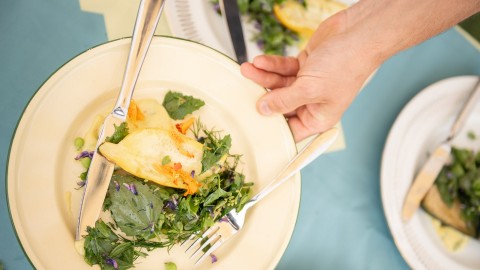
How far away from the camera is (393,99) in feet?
4.46

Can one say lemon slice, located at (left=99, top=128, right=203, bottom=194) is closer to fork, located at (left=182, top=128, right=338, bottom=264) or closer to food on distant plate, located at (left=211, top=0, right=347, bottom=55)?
fork, located at (left=182, top=128, right=338, bottom=264)

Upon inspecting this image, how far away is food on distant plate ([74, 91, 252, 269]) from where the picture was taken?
852 mm

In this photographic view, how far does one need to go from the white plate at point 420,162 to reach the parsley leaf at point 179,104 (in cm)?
60

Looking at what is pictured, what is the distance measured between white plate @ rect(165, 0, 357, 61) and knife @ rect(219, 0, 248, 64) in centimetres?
3

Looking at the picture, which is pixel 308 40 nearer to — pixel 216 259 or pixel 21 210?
pixel 216 259

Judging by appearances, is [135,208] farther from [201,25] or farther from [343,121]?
[343,121]

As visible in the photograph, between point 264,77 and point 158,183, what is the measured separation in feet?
1.36

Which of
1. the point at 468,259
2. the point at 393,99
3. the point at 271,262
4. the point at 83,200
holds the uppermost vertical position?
the point at 83,200

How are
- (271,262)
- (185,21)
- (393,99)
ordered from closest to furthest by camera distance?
(271,262), (185,21), (393,99)

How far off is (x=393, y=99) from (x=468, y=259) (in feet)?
1.83

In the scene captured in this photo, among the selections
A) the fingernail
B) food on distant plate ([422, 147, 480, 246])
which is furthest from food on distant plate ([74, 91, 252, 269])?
food on distant plate ([422, 147, 480, 246])

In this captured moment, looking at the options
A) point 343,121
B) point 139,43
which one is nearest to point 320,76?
point 343,121

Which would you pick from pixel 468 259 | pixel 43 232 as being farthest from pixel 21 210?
pixel 468 259

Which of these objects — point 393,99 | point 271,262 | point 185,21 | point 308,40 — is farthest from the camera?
point 393,99
